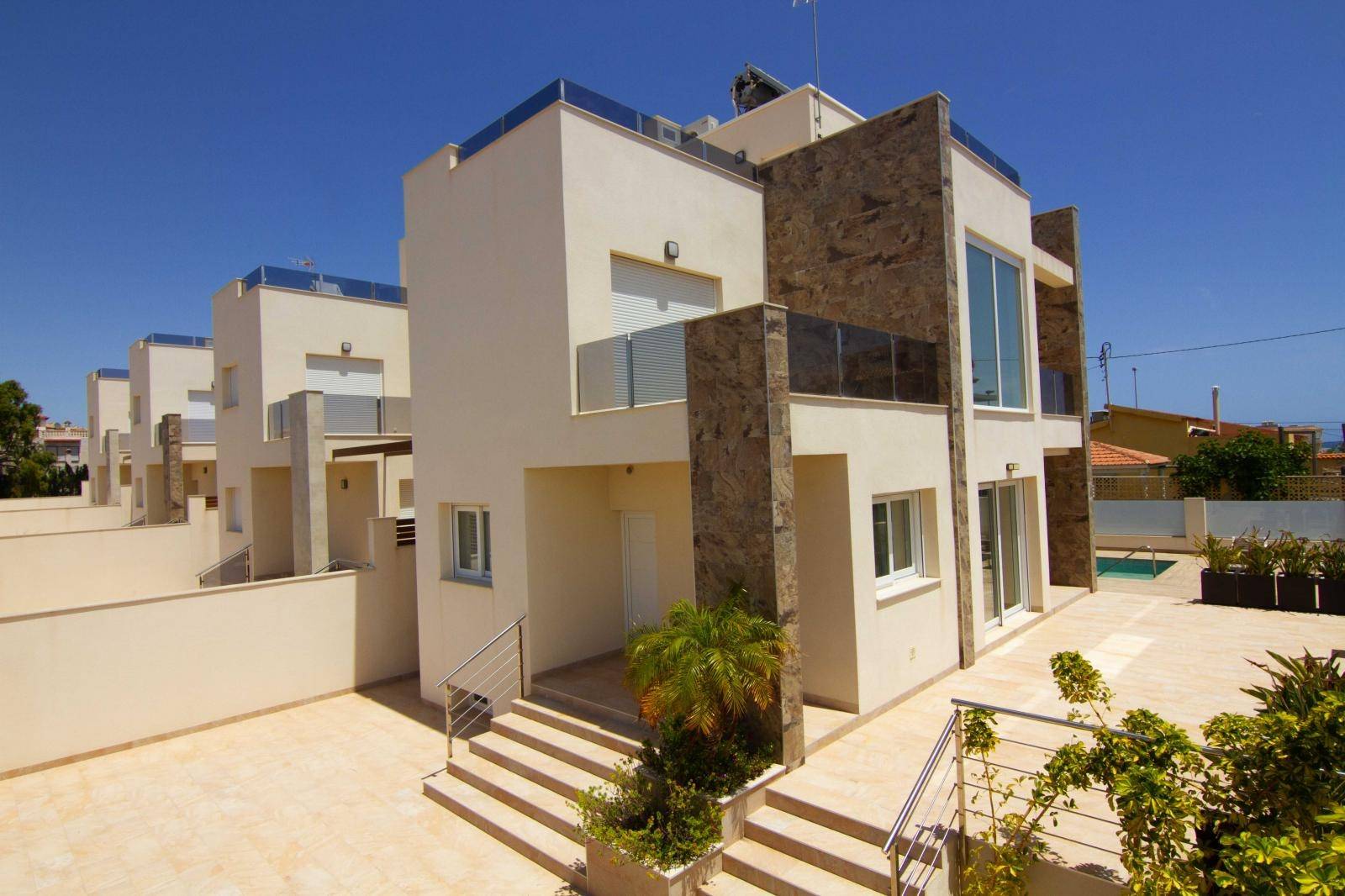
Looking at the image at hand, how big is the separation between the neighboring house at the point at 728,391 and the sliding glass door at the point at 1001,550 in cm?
6

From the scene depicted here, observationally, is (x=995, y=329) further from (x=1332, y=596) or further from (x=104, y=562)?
(x=104, y=562)

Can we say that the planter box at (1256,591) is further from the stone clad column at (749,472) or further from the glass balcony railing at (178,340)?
the glass balcony railing at (178,340)

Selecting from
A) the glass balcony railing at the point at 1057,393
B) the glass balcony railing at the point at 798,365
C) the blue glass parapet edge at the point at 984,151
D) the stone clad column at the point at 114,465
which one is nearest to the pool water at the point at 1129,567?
the glass balcony railing at the point at 1057,393

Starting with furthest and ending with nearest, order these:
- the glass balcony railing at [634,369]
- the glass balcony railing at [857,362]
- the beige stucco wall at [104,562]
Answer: the beige stucco wall at [104,562], the glass balcony railing at [634,369], the glass balcony railing at [857,362]

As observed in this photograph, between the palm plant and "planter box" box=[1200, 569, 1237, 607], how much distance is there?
35.5 feet

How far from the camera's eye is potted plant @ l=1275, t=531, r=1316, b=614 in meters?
11.6

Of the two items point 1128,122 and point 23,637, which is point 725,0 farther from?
point 23,637

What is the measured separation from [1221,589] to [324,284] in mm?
20493

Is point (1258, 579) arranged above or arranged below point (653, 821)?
above

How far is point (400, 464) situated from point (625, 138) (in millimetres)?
9852

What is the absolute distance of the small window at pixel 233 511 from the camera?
1847 centimetres

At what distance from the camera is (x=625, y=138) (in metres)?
9.41

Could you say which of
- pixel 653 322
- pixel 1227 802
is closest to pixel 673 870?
pixel 1227 802

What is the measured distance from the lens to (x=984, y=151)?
11.1m
